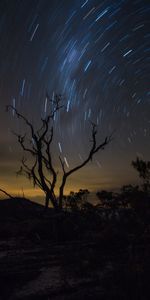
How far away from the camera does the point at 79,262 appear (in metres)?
13.5

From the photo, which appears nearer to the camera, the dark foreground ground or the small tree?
the dark foreground ground

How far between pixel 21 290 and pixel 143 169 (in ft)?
84.7

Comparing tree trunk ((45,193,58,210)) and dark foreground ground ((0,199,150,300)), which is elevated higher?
tree trunk ((45,193,58,210))

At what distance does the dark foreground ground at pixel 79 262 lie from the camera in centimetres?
904

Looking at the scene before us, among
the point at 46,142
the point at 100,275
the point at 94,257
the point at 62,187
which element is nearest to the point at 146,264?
the point at 100,275

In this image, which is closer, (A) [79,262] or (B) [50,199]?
(A) [79,262]

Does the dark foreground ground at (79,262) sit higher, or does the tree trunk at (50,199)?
the tree trunk at (50,199)

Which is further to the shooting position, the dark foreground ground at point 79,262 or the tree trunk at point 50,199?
the tree trunk at point 50,199

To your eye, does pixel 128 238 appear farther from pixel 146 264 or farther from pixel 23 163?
pixel 23 163

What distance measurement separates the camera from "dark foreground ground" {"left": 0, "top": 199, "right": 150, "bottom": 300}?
29.7ft

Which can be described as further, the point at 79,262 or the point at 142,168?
the point at 142,168

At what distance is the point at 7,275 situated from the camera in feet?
40.2

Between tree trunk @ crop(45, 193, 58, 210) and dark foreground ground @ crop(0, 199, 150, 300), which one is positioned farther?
tree trunk @ crop(45, 193, 58, 210)

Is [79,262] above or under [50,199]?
under
